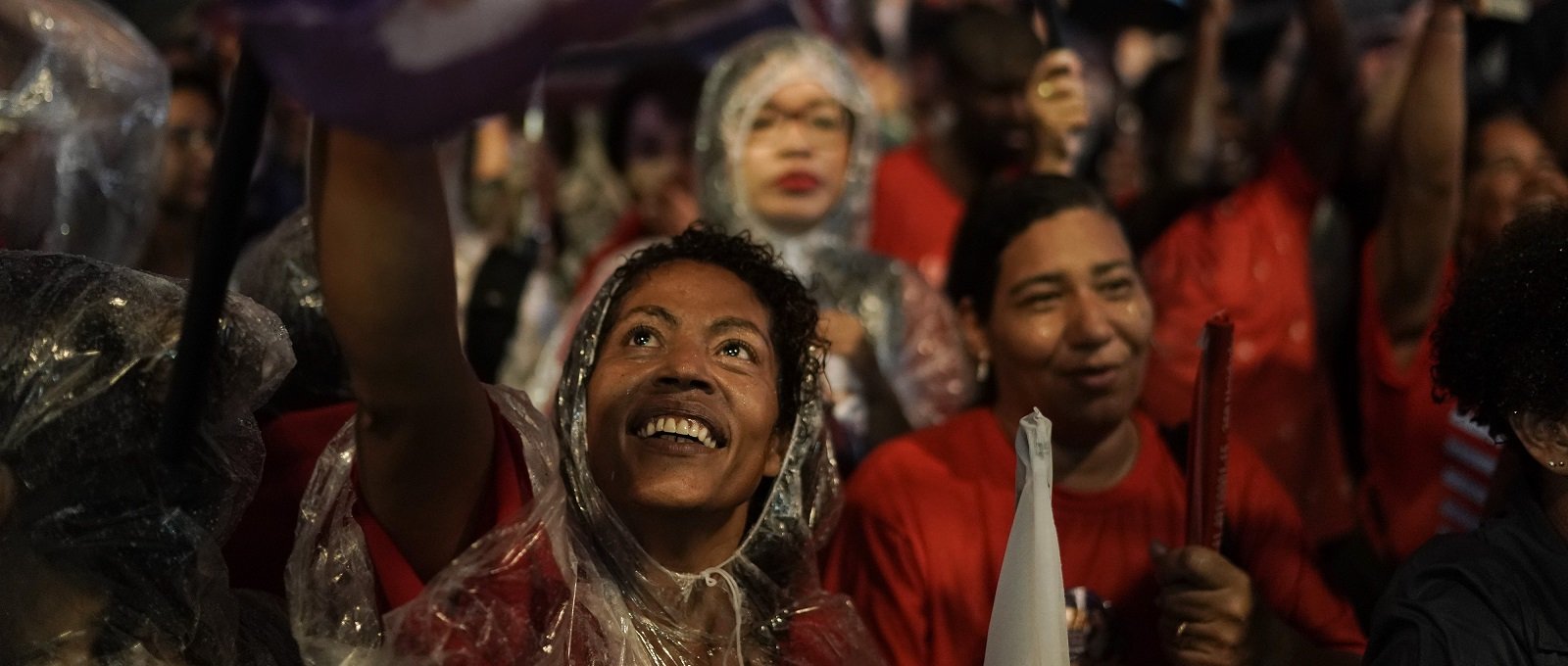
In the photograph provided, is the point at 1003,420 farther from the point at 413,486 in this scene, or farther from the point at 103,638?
the point at 103,638

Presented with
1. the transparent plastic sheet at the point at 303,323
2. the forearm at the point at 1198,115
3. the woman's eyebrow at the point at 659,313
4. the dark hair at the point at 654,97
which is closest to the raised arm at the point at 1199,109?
the forearm at the point at 1198,115

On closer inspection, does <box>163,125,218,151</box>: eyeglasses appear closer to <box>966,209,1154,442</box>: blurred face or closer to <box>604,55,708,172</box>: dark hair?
<box>604,55,708,172</box>: dark hair

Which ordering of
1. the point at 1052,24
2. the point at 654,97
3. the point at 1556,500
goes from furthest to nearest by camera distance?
the point at 654,97
the point at 1052,24
the point at 1556,500

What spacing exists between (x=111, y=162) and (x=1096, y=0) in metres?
2.14

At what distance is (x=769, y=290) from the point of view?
8.55 ft

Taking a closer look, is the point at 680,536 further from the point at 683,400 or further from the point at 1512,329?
the point at 1512,329

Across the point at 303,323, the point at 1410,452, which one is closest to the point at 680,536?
the point at 303,323

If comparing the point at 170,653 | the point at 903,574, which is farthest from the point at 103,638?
the point at 903,574

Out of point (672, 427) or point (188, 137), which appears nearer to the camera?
point (672, 427)

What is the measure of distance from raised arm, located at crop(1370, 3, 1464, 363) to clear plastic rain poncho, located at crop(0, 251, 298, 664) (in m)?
2.38

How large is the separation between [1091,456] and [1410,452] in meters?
0.83

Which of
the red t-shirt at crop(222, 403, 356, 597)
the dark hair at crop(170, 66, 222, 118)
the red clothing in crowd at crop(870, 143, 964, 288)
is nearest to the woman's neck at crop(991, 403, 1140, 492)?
the red t-shirt at crop(222, 403, 356, 597)

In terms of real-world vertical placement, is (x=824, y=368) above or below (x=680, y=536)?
above

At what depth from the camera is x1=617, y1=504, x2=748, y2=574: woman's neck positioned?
2406mm
